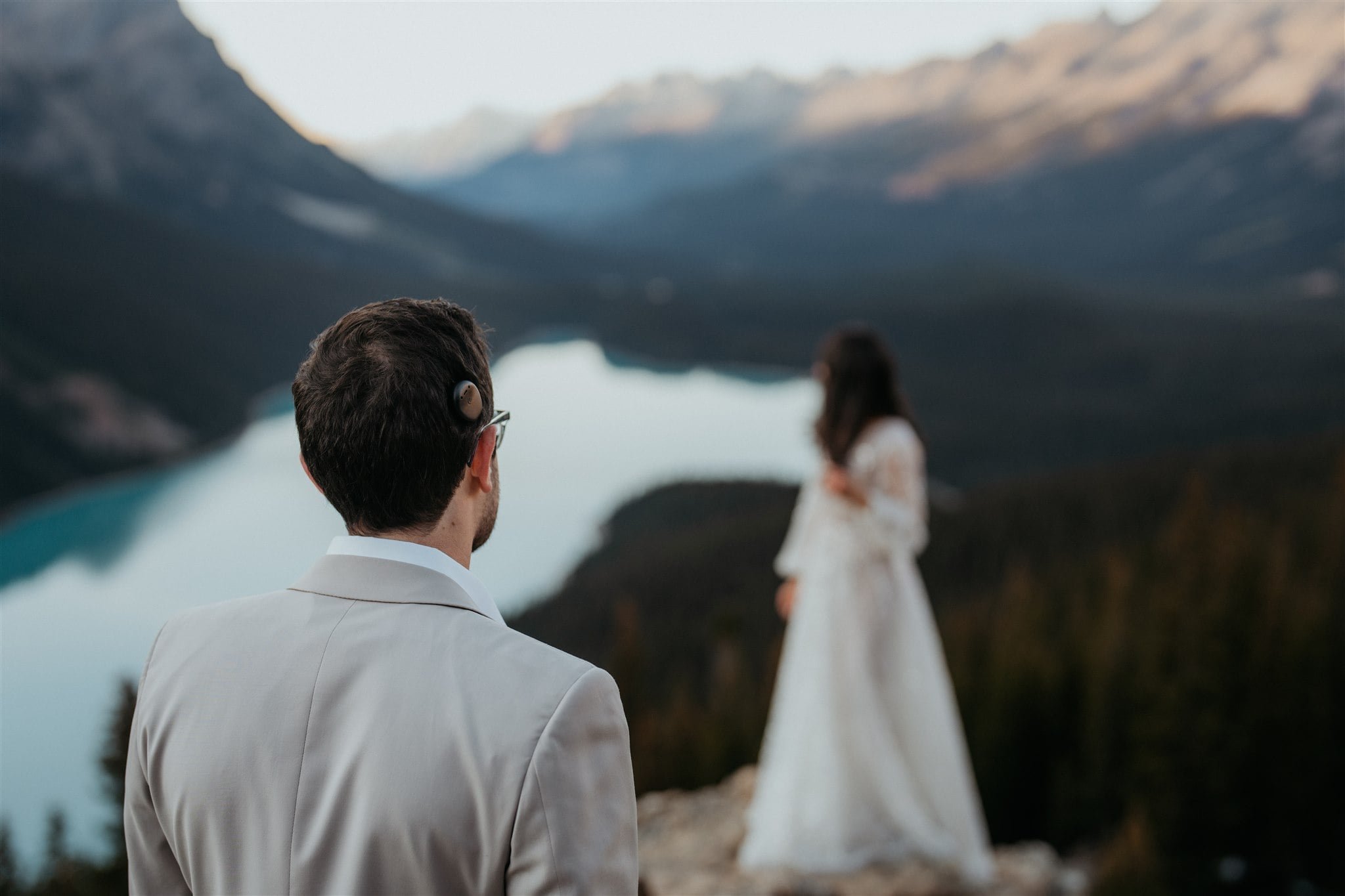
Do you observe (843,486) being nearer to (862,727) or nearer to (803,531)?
(803,531)

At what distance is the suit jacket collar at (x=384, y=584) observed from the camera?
1039 mm

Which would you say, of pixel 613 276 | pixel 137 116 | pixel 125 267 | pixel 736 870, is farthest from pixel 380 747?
pixel 613 276

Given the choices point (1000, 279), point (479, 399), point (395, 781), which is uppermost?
point (1000, 279)

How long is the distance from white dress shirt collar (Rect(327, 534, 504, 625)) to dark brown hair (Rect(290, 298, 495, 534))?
0.02m

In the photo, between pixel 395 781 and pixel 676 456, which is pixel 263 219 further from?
pixel 395 781

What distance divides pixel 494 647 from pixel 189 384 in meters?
15.1

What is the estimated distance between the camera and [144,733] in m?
1.08

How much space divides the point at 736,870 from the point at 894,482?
5.58 ft

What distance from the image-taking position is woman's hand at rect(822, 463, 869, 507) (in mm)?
3615

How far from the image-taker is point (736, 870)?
4.00 metres

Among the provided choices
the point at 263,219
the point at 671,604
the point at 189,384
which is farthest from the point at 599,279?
the point at 189,384

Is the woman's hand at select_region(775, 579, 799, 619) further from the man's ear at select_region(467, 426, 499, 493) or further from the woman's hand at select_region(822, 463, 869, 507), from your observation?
the man's ear at select_region(467, 426, 499, 493)

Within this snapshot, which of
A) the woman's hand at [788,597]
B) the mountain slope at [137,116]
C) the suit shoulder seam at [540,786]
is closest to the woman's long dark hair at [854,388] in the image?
the woman's hand at [788,597]

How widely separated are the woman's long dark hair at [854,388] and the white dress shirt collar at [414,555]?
8.39ft
